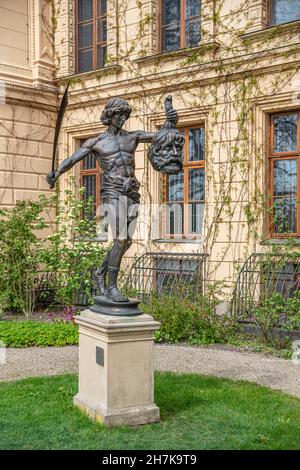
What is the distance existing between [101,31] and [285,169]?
6139mm

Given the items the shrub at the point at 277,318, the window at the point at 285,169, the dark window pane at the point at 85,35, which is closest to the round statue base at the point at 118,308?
the shrub at the point at 277,318

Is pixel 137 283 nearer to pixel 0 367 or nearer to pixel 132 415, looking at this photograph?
pixel 0 367

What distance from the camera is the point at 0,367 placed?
778 centimetres

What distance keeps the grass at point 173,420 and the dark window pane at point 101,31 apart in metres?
9.87

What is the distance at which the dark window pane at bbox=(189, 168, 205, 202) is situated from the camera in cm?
1238

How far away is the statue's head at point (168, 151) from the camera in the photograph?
5.61 metres

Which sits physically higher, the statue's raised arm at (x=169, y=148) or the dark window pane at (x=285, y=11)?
the dark window pane at (x=285, y=11)

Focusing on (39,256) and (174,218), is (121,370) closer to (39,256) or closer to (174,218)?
(39,256)

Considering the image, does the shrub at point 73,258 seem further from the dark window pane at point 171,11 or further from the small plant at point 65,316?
the dark window pane at point 171,11

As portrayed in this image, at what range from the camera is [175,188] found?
1284 centimetres

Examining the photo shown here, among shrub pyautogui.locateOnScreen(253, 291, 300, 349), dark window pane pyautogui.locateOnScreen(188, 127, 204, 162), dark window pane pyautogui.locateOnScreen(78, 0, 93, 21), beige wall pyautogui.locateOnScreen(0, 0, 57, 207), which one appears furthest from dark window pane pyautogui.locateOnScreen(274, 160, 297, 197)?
dark window pane pyautogui.locateOnScreen(78, 0, 93, 21)
